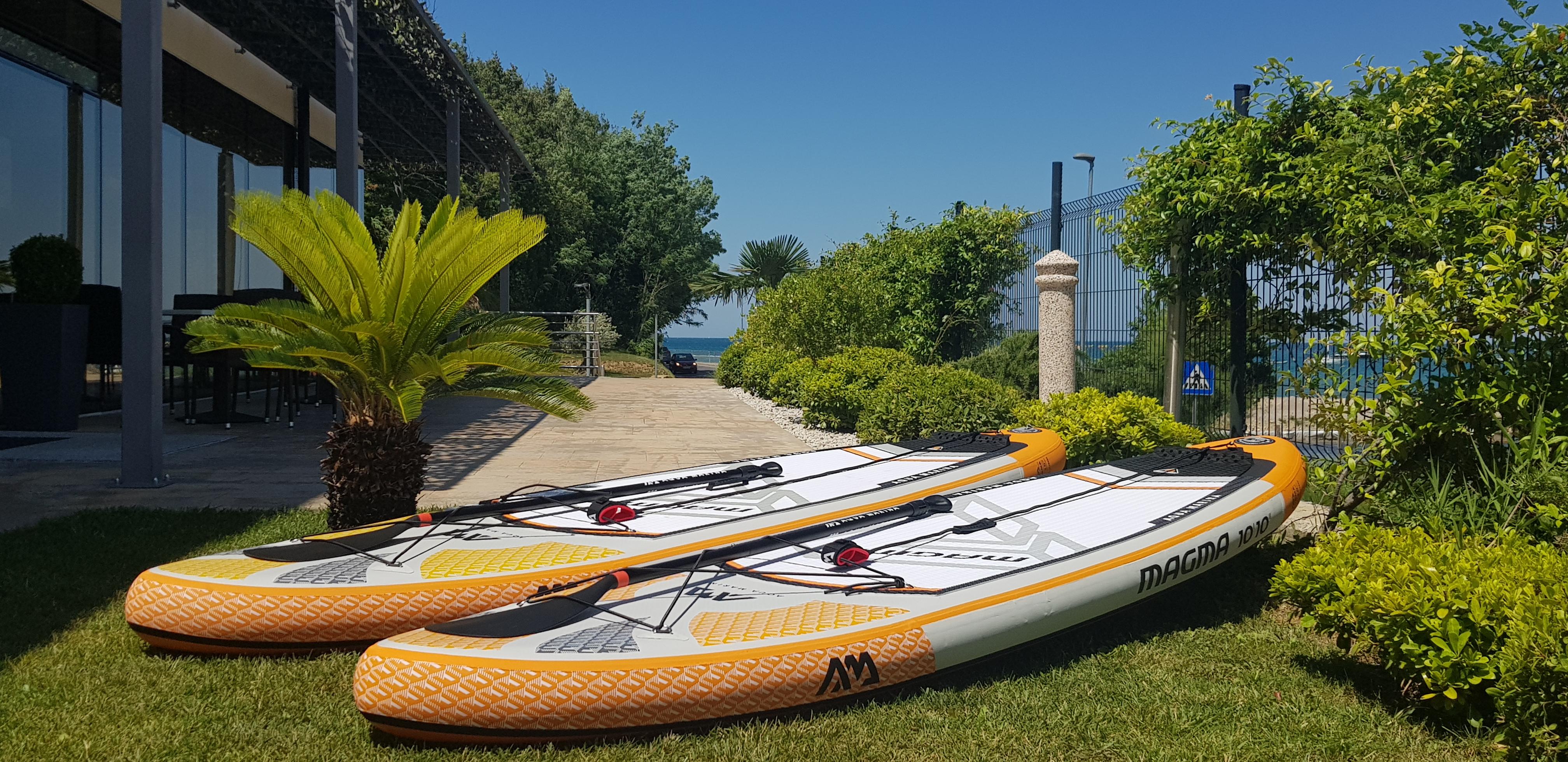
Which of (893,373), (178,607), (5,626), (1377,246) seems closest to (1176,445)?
(1377,246)

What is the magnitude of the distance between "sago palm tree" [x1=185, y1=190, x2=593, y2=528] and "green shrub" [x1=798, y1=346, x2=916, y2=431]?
6.55 metres

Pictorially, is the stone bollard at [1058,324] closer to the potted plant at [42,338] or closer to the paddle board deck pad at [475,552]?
the paddle board deck pad at [475,552]

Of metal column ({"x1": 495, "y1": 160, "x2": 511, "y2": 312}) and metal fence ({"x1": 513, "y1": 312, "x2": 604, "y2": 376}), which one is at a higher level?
metal column ({"x1": 495, "y1": 160, "x2": 511, "y2": 312})

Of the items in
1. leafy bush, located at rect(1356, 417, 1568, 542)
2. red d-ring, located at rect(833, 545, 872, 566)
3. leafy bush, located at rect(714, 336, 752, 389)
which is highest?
leafy bush, located at rect(714, 336, 752, 389)

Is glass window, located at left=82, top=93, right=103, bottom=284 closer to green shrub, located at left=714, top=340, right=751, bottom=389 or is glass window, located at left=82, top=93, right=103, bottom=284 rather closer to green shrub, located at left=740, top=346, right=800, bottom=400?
green shrub, located at left=740, top=346, right=800, bottom=400

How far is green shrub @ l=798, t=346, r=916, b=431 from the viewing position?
12320 millimetres

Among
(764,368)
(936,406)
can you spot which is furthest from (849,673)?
(764,368)

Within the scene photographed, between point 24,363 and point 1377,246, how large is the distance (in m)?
11.5

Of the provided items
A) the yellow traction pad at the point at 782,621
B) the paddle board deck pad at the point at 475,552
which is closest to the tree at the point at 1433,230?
the paddle board deck pad at the point at 475,552

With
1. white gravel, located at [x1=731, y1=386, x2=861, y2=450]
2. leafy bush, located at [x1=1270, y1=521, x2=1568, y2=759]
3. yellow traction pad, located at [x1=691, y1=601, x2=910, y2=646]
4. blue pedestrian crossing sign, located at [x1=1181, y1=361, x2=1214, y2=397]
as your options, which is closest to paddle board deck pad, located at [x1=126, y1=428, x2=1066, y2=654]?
yellow traction pad, located at [x1=691, y1=601, x2=910, y2=646]

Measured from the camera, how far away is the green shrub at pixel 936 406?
32.6ft

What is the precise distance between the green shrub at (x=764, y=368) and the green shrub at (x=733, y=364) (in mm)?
1433

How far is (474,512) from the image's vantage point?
16.5ft

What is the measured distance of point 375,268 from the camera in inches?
222
